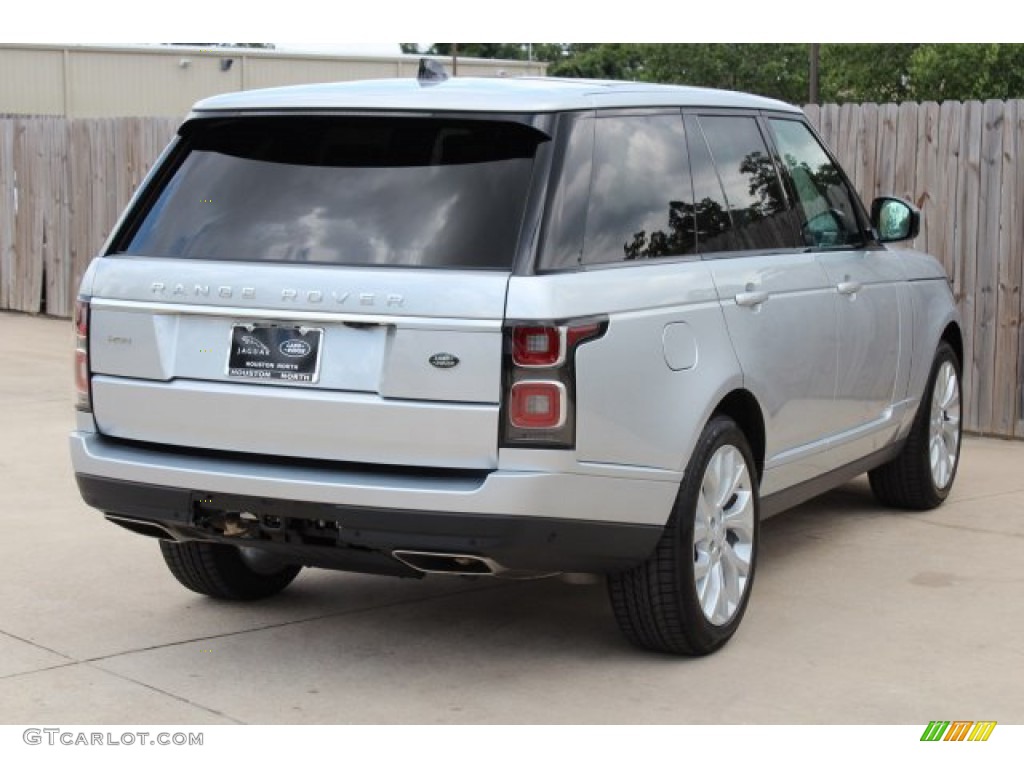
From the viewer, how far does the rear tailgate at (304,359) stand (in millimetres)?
4902

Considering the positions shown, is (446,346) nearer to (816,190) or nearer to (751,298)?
(751,298)

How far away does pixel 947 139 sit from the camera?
34.6 feet

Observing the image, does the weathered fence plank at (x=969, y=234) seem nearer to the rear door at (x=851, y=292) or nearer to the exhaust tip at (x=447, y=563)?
the rear door at (x=851, y=292)

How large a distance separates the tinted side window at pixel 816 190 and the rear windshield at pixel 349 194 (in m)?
1.98

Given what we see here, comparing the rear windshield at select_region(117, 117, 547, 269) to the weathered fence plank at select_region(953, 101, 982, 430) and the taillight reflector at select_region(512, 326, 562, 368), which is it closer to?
the taillight reflector at select_region(512, 326, 562, 368)

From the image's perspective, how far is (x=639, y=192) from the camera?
5.57 metres

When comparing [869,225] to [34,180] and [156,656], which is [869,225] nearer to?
[156,656]

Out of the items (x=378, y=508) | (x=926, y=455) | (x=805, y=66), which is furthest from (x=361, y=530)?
(x=805, y=66)

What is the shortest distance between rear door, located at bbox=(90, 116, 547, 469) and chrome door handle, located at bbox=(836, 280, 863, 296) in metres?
2.08

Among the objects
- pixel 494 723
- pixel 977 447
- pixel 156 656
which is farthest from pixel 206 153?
pixel 977 447

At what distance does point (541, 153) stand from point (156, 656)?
7.10 ft

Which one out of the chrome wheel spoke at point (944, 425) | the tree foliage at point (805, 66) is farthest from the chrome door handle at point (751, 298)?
the tree foliage at point (805, 66)

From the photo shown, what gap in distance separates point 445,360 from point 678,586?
1129mm
